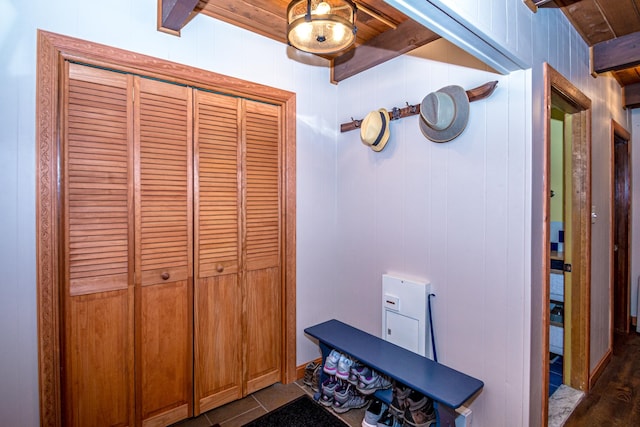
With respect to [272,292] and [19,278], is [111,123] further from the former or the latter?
[272,292]

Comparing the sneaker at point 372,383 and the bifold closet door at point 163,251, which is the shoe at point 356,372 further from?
the bifold closet door at point 163,251

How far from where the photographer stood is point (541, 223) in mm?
1657

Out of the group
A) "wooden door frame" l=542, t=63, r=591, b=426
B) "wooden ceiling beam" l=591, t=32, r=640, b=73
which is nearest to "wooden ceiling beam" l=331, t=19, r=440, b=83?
"wooden door frame" l=542, t=63, r=591, b=426

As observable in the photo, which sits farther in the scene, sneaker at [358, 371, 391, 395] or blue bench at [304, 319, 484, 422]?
sneaker at [358, 371, 391, 395]

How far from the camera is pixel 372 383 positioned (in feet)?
6.58

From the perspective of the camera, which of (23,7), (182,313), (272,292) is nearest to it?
(23,7)

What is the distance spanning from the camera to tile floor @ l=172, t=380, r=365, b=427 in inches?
78.7

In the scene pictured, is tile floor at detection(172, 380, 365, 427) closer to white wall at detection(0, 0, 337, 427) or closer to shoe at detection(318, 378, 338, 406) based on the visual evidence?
shoe at detection(318, 378, 338, 406)

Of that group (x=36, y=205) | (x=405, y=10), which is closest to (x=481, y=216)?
(x=405, y=10)

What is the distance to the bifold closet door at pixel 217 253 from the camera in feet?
6.62

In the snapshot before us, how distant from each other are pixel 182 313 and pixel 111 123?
114cm

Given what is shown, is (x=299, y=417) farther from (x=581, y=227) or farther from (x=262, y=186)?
(x=581, y=227)

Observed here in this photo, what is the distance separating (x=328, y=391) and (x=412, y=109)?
1.92 m

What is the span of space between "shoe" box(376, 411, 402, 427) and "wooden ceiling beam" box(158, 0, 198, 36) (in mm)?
2473
